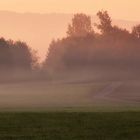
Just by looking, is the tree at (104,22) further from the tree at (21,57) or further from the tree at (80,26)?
the tree at (21,57)

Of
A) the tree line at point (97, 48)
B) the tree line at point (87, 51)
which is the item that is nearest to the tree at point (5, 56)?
the tree line at point (87, 51)

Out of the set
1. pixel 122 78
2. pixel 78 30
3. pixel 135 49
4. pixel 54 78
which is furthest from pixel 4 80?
pixel 78 30

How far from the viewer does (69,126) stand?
24484 mm

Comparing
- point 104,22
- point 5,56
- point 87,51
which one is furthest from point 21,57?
point 104,22

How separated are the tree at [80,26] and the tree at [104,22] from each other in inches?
224

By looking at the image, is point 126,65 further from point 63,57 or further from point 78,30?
point 78,30

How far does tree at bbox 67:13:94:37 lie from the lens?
6875 inches

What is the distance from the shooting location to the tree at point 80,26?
573ft

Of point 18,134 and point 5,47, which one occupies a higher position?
point 5,47

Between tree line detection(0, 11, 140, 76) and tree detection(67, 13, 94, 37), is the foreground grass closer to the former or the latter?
tree line detection(0, 11, 140, 76)

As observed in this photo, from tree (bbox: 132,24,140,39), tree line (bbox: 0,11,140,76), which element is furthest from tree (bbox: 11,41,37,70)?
tree (bbox: 132,24,140,39)

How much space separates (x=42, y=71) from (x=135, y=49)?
2237 centimetres

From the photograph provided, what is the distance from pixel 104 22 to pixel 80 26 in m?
11.5

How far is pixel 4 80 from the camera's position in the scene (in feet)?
444
